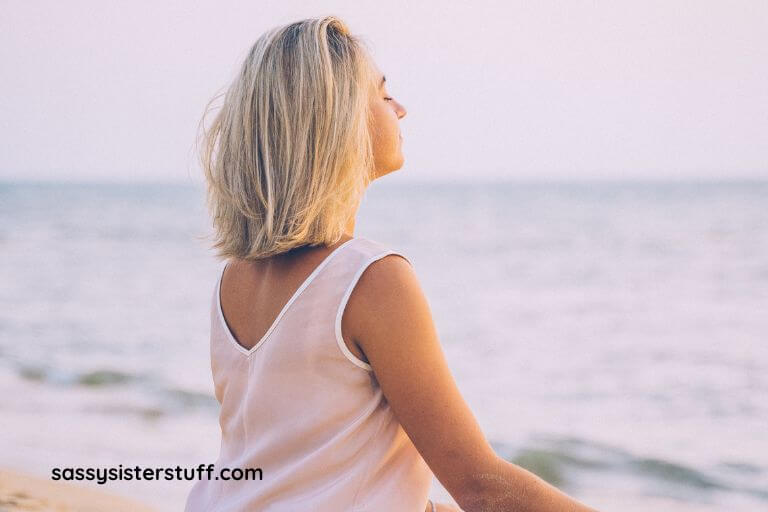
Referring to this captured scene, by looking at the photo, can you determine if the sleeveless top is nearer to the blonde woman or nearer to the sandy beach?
the blonde woman

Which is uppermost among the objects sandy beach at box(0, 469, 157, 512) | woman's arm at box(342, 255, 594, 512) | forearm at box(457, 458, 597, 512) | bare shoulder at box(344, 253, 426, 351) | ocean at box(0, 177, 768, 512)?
bare shoulder at box(344, 253, 426, 351)

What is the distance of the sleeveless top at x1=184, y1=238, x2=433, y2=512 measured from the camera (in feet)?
5.26

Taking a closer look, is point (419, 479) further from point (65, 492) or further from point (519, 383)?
point (519, 383)

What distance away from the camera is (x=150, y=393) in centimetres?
775

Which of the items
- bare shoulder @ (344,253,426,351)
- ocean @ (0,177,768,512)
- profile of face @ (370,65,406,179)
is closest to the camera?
bare shoulder @ (344,253,426,351)

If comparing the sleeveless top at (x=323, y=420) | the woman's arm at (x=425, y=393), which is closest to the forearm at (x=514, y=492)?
the woman's arm at (x=425, y=393)

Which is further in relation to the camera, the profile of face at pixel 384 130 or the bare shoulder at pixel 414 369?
the profile of face at pixel 384 130

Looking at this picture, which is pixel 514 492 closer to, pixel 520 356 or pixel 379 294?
pixel 379 294

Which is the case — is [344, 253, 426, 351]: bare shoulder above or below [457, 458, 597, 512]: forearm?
above

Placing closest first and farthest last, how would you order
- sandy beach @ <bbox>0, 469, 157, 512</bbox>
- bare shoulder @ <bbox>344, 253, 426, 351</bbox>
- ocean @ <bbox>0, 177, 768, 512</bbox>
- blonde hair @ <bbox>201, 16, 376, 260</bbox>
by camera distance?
1. bare shoulder @ <bbox>344, 253, 426, 351</bbox>
2. blonde hair @ <bbox>201, 16, 376, 260</bbox>
3. sandy beach @ <bbox>0, 469, 157, 512</bbox>
4. ocean @ <bbox>0, 177, 768, 512</bbox>

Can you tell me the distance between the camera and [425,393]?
61.7 inches

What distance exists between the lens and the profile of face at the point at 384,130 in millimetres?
1834

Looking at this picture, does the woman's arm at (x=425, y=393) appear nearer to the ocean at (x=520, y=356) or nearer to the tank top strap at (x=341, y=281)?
the tank top strap at (x=341, y=281)

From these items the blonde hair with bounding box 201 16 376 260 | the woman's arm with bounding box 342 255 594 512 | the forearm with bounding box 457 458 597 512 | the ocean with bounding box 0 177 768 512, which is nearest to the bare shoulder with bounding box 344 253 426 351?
the woman's arm with bounding box 342 255 594 512
